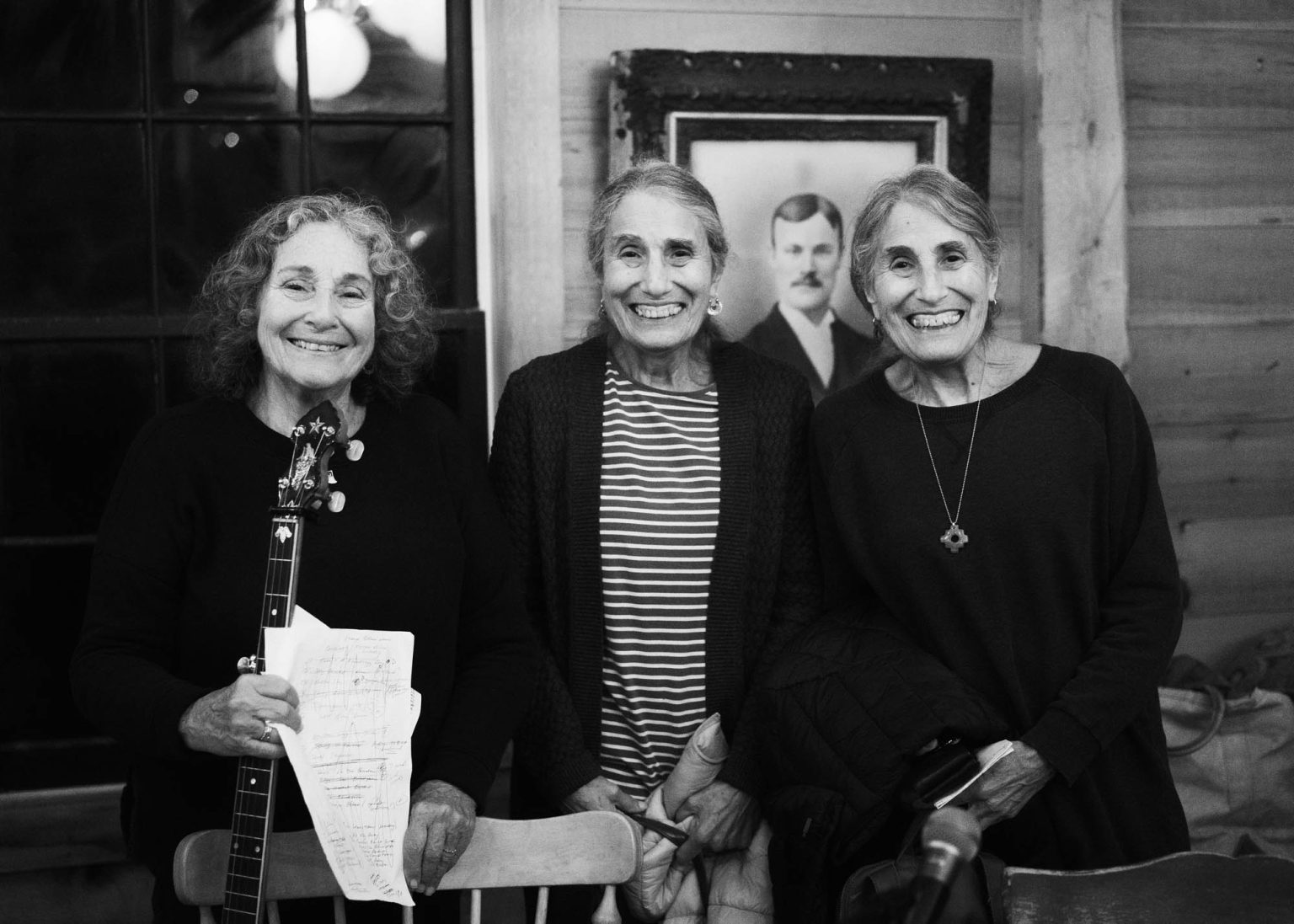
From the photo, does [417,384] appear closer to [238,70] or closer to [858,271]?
[238,70]

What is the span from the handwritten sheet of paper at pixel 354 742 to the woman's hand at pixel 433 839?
3.5 inches

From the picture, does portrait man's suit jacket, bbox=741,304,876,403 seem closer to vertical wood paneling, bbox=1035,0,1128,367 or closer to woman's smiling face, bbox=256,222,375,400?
vertical wood paneling, bbox=1035,0,1128,367

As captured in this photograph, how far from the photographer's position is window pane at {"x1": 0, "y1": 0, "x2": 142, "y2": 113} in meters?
2.28

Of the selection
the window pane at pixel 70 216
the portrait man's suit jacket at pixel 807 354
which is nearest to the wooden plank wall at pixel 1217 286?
the portrait man's suit jacket at pixel 807 354

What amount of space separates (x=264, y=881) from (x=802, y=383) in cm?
109

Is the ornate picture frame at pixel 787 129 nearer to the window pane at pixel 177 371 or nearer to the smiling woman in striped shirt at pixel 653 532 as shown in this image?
the smiling woman in striped shirt at pixel 653 532

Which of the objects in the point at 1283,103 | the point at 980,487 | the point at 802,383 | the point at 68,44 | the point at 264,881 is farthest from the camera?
the point at 1283,103

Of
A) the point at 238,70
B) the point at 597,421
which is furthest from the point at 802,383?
the point at 238,70

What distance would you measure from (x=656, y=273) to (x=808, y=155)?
2.55ft

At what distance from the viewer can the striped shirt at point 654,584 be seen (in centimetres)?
192

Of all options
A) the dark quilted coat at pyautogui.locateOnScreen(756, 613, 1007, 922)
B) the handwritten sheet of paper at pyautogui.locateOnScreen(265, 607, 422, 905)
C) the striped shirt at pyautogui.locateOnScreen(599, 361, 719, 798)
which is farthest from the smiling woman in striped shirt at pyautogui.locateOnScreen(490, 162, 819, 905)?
the handwritten sheet of paper at pyautogui.locateOnScreen(265, 607, 422, 905)

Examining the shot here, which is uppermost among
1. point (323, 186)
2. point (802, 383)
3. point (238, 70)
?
point (238, 70)

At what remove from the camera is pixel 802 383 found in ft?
6.76

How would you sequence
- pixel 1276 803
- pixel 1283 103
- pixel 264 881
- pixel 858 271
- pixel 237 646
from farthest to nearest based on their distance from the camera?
pixel 1283 103
pixel 1276 803
pixel 858 271
pixel 237 646
pixel 264 881
